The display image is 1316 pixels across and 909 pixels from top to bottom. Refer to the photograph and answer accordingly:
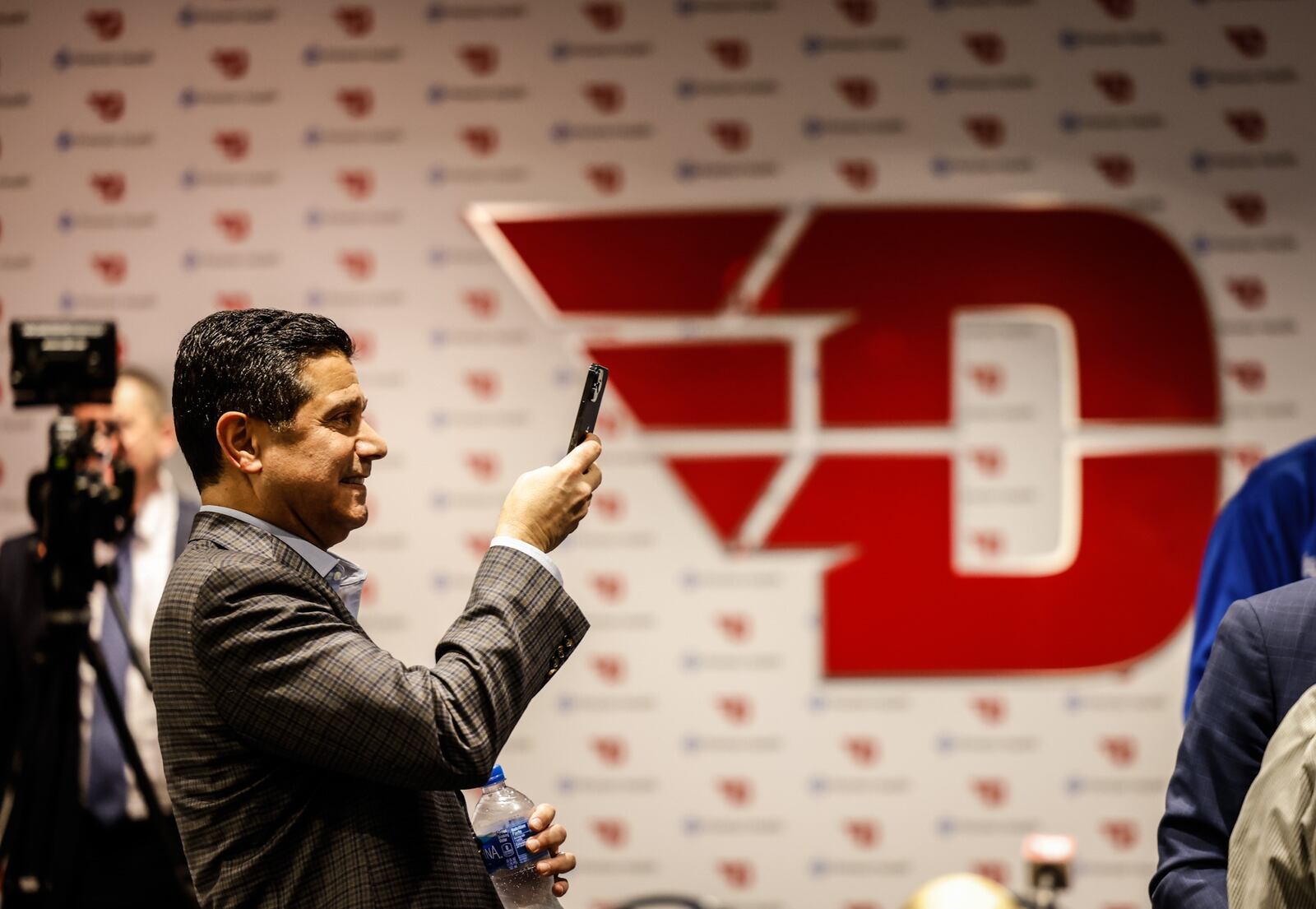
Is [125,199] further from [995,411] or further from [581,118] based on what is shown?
[995,411]

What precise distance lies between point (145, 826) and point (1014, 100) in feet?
9.96

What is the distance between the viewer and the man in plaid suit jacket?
119 cm

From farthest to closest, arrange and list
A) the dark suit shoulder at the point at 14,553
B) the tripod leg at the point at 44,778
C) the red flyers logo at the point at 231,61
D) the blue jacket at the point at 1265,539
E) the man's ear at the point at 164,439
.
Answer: the red flyers logo at the point at 231,61 → the man's ear at the point at 164,439 → the dark suit shoulder at the point at 14,553 → the tripod leg at the point at 44,778 → the blue jacket at the point at 1265,539

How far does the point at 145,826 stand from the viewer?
288cm

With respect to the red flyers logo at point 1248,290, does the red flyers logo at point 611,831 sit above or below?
below

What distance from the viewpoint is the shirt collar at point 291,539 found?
1.31 m

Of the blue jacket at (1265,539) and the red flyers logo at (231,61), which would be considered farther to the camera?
the red flyers logo at (231,61)

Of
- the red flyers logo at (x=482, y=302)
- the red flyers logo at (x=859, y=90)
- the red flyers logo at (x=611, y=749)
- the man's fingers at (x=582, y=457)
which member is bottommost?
the red flyers logo at (x=611, y=749)

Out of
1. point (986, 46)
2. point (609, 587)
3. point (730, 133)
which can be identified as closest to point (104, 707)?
point (609, 587)

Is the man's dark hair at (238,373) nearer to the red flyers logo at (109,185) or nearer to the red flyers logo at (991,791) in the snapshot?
the red flyers logo at (109,185)

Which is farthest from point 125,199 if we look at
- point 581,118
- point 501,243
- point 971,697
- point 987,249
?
point 971,697

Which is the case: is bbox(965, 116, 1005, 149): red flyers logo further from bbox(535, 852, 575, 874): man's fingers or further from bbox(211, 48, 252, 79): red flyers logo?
bbox(535, 852, 575, 874): man's fingers

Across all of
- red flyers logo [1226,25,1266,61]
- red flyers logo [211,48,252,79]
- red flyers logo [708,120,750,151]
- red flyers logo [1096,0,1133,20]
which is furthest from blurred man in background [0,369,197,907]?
red flyers logo [1226,25,1266,61]

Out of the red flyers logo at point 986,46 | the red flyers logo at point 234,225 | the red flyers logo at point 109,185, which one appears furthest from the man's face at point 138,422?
the red flyers logo at point 986,46
